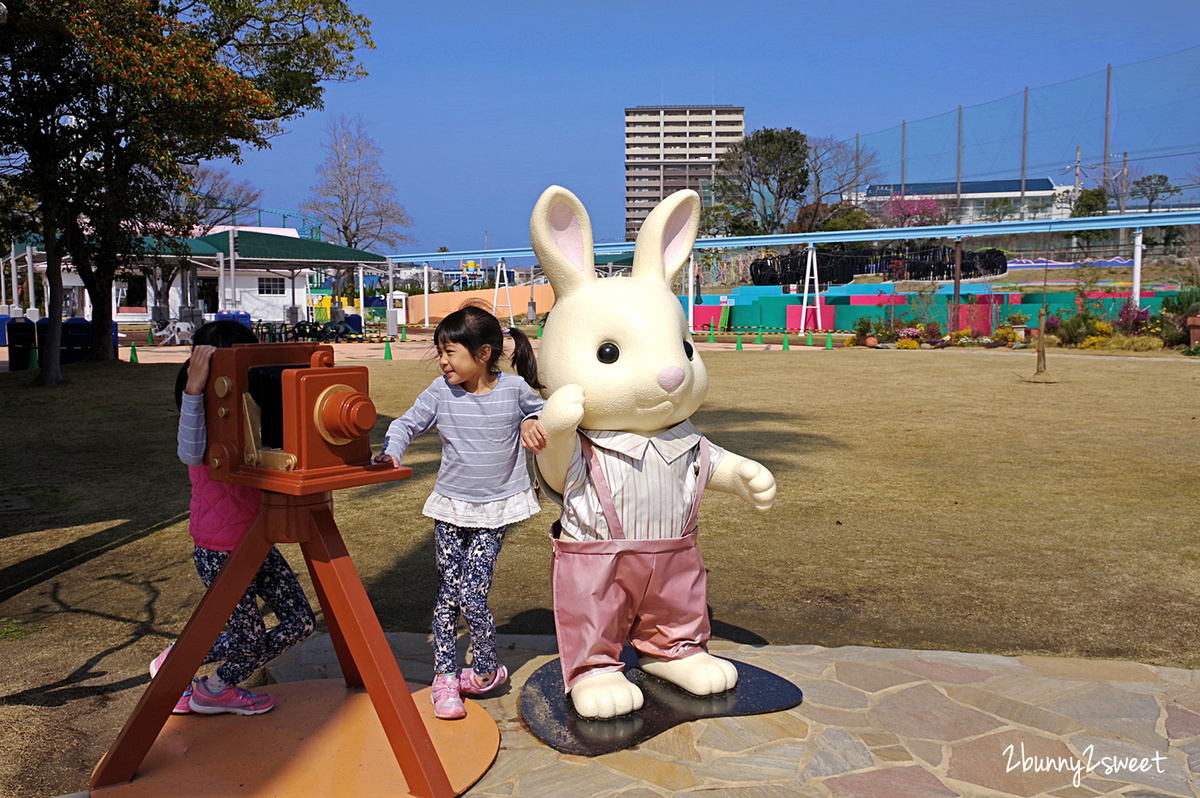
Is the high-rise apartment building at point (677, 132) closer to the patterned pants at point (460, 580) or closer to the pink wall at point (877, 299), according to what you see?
the pink wall at point (877, 299)

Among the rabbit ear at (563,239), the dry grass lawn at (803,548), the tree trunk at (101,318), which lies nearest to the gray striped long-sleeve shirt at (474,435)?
the rabbit ear at (563,239)

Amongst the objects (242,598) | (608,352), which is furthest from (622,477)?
(242,598)

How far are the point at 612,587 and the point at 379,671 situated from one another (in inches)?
35.2

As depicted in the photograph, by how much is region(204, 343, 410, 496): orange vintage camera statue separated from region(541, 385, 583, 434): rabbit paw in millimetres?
545

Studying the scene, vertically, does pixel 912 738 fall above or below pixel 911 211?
below

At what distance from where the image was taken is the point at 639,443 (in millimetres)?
3041

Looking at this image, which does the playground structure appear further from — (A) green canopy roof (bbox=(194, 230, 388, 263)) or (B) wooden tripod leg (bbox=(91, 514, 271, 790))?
(A) green canopy roof (bbox=(194, 230, 388, 263))

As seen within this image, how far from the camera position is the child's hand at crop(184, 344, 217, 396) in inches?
100

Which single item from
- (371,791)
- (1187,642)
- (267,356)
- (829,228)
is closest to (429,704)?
(371,791)

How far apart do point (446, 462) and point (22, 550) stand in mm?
3519

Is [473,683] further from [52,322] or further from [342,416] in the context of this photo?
[52,322]

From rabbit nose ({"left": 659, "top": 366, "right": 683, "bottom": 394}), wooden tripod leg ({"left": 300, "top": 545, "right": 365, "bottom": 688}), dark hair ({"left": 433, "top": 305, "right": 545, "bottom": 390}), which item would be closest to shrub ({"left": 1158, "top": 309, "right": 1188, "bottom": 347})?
rabbit nose ({"left": 659, "top": 366, "right": 683, "bottom": 394})

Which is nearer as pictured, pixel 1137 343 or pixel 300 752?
pixel 300 752

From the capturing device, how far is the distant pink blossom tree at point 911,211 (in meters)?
47.2
